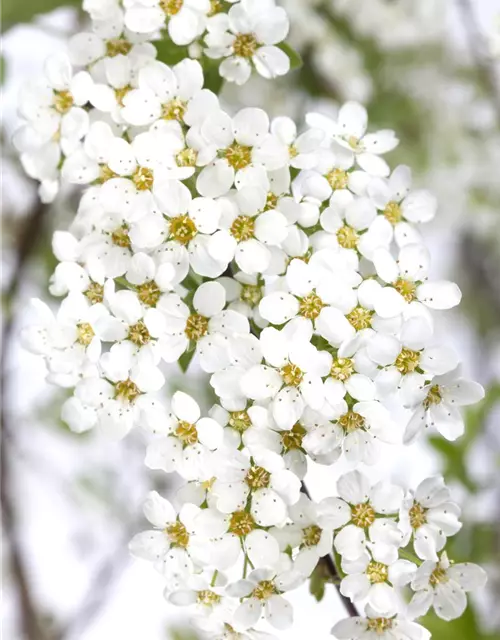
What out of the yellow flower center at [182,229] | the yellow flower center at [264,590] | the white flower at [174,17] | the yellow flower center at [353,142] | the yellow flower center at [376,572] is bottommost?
the yellow flower center at [264,590]

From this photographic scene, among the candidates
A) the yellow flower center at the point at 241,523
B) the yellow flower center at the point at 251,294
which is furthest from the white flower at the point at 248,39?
the yellow flower center at the point at 241,523

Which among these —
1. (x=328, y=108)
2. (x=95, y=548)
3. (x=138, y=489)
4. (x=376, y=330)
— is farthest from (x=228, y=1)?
(x=95, y=548)

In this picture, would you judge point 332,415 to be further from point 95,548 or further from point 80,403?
point 95,548

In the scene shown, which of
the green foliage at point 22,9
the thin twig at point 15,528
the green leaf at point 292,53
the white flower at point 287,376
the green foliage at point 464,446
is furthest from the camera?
the thin twig at point 15,528

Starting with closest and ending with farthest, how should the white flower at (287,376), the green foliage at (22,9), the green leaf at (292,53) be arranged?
the white flower at (287,376)
the green leaf at (292,53)
the green foliage at (22,9)

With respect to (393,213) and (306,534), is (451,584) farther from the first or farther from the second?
(393,213)

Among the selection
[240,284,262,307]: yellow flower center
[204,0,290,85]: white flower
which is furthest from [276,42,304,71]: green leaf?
[240,284,262,307]: yellow flower center

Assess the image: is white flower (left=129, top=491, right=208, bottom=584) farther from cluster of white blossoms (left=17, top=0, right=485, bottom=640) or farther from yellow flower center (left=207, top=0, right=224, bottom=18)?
yellow flower center (left=207, top=0, right=224, bottom=18)

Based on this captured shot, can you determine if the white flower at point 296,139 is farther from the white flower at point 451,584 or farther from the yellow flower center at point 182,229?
the white flower at point 451,584
